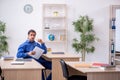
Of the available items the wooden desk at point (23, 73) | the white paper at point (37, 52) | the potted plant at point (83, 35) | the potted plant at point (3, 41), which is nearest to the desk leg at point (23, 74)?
the wooden desk at point (23, 73)

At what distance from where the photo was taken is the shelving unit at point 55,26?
8.91 m

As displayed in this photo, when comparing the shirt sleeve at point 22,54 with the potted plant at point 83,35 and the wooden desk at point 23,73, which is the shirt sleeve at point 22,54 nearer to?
the wooden desk at point 23,73

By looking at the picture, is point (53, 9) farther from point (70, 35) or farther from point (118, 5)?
point (118, 5)

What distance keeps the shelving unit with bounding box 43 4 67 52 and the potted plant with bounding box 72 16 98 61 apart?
41 cm

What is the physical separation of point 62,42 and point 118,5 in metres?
2.33

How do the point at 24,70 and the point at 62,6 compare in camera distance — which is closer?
the point at 24,70

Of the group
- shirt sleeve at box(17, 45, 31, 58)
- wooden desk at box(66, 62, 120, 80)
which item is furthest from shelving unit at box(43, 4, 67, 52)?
wooden desk at box(66, 62, 120, 80)

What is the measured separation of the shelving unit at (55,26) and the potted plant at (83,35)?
16.3 inches

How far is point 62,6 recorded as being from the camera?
908 centimetres

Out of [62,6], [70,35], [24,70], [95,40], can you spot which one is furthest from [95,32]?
[24,70]

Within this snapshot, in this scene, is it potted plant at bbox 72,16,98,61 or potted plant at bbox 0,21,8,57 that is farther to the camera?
potted plant at bbox 72,16,98,61

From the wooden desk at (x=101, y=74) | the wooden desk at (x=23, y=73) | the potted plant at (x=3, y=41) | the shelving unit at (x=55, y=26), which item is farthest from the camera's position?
the shelving unit at (x=55, y=26)

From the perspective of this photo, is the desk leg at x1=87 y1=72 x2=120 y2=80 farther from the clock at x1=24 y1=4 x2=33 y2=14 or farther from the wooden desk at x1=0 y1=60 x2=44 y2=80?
the clock at x1=24 y1=4 x2=33 y2=14

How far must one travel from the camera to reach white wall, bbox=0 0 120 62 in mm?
8797
